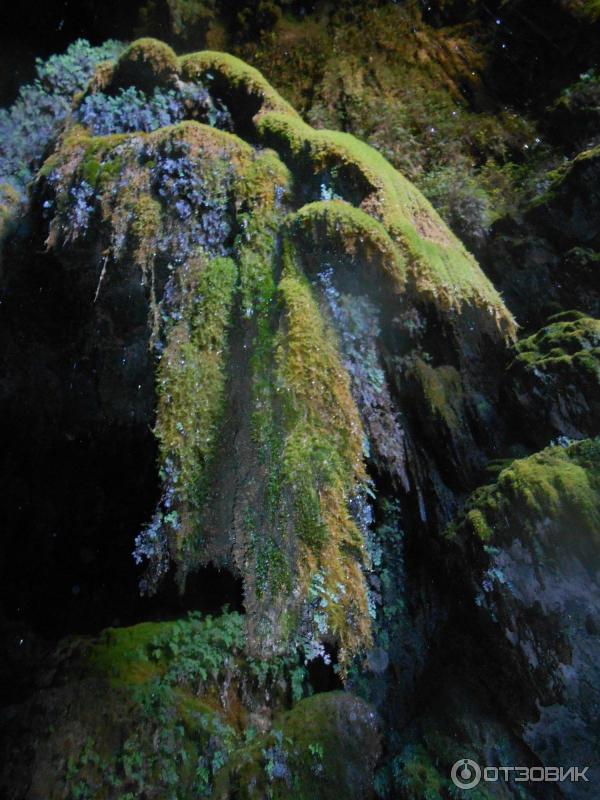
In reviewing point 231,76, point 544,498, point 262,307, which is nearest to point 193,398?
point 262,307

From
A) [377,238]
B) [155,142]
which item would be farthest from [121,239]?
[377,238]

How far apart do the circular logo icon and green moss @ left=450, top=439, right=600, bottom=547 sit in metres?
1.99

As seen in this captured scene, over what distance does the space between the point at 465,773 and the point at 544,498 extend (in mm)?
2524

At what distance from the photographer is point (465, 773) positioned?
163 inches

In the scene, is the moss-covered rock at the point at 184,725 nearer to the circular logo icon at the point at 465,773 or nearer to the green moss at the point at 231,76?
the circular logo icon at the point at 465,773

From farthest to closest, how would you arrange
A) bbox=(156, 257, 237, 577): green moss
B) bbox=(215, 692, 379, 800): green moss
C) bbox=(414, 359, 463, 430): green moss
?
bbox=(414, 359, 463, 430): green moss → bbox=(215, 692, 379, 800): green moss → bbox=(156, 257, 237, 577): green moss

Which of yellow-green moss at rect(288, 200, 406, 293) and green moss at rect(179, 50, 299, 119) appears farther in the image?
green moss at rect(179, 50, 299, 119)

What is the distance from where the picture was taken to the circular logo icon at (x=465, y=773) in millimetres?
4094

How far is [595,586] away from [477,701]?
1.71 metres

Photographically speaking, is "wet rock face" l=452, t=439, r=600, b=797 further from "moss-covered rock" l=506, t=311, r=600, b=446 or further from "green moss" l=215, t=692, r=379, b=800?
"green moss" l=215, t=692, r=379, b=800

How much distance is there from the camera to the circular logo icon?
409cm

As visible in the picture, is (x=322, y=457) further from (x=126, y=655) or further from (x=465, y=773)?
(x=465, y=773)

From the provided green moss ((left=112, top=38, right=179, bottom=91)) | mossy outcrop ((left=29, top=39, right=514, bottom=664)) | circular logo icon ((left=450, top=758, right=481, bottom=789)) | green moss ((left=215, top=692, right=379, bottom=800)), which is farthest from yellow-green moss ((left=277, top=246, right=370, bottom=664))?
green moss ((left=112, top=38, right=179, bottom=91))

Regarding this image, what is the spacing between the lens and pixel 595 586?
3564 mm
